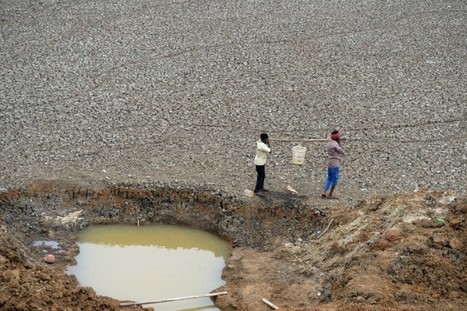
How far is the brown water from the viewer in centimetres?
1277

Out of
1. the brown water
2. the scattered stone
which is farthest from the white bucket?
the scattered stone

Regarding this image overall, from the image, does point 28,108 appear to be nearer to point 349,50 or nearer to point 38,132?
point 38,132

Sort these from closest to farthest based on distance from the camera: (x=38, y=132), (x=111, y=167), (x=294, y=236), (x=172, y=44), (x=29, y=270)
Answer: (x=29, y=270) → (x=294, y=236) → (x=111, y=167) → (x=38, y=132) → (x=172, y=44)

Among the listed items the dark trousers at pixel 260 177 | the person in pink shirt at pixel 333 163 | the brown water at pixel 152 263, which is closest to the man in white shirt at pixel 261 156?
the dark trousers at pixel 260 177

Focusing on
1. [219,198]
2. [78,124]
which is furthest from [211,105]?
[219,198]

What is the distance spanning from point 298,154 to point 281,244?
8.31ft

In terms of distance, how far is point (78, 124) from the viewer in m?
17.5

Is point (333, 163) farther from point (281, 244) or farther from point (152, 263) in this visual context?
point (152, 263)

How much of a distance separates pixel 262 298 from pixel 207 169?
4272 millimetres

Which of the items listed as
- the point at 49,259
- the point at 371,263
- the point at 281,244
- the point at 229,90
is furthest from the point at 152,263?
the point at 229,90

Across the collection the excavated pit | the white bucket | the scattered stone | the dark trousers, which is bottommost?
the scattered stone

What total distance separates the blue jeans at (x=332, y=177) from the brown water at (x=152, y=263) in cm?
233

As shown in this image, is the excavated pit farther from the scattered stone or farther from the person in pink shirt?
the person in pink shirt

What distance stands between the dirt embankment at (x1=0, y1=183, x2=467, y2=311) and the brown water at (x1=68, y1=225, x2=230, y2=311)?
0.72 feet
